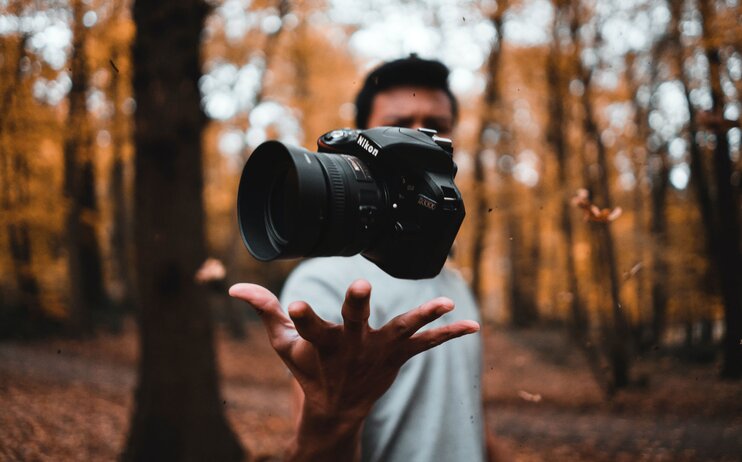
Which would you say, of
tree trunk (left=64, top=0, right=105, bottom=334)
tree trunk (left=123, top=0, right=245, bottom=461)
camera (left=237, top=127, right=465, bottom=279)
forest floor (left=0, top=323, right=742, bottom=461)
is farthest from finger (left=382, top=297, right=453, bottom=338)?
tree trunk (left=123, top=0, right=245, bottom=461)

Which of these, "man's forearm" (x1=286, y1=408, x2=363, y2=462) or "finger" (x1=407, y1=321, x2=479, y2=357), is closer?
"finger" (x1=407, y1=321, x2=479, y2=357)

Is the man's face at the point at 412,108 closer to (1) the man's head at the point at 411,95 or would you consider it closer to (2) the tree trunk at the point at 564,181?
(1) the man's head at the point at 411,95

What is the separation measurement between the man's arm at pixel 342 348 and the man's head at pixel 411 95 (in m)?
0.94

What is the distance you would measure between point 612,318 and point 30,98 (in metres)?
2.01

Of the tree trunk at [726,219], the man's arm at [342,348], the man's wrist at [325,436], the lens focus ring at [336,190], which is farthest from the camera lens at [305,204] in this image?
the tree trunk at [726,219]

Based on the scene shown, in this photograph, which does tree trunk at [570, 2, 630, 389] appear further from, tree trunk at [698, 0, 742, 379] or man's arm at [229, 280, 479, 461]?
man's arm at [229, 280, 479, 461]

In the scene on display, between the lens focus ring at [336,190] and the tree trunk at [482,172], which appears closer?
the lens focus ring at [336,190]

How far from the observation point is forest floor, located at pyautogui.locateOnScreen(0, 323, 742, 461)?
1.21 m

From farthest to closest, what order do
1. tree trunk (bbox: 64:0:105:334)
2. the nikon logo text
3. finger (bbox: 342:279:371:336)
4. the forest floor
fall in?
tree trunk (bbox: 64:0:105:334) → the forest floor → the nikon logo text → finger (bbox: 342:279:371:336)

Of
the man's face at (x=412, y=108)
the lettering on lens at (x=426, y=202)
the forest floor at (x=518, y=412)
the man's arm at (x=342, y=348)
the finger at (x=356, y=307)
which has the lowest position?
the forest floor at (x=518, y=412)

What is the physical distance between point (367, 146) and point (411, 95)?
66 cm

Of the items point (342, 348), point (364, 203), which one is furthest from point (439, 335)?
point (364, 203)

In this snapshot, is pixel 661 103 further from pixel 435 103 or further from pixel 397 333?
pixel 397 333

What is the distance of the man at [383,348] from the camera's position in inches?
30.4
